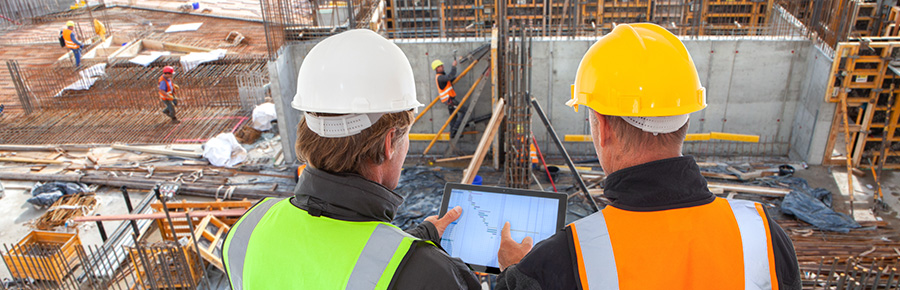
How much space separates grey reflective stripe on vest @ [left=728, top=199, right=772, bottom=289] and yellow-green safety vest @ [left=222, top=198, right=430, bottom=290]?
1.13 metres

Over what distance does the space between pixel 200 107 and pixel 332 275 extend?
42.0 ft

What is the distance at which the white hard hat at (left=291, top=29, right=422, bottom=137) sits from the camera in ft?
6.98

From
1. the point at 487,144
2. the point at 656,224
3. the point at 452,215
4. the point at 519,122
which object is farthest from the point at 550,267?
the point at 519,122

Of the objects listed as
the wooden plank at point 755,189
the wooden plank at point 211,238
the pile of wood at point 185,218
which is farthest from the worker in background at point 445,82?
the wooden plank at point 755,189

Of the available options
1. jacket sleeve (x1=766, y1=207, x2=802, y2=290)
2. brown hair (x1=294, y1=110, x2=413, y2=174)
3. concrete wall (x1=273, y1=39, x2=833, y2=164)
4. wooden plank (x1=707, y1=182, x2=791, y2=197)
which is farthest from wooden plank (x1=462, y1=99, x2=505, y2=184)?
wooden plank (x1=707, y1=182, x2=791, y2=197)

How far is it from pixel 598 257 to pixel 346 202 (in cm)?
89

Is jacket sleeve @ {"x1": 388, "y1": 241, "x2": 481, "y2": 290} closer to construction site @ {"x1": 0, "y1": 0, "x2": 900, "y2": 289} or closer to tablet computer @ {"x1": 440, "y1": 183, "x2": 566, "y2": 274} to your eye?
tablet computer @ {"x1": 440, "y1": 183, "x2": 566, "y2": 274}

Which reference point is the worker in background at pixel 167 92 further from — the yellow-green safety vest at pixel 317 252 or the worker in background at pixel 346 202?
the yellow-green safety vest at pixel 317 252

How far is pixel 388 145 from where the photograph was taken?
7.00ft

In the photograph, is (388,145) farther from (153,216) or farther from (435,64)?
(435,64)

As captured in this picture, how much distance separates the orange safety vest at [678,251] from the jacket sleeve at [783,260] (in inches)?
1.1

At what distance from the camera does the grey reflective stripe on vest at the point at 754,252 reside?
187cm

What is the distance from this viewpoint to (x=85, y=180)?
973cm

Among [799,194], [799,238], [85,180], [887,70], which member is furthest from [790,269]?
[85,180]
